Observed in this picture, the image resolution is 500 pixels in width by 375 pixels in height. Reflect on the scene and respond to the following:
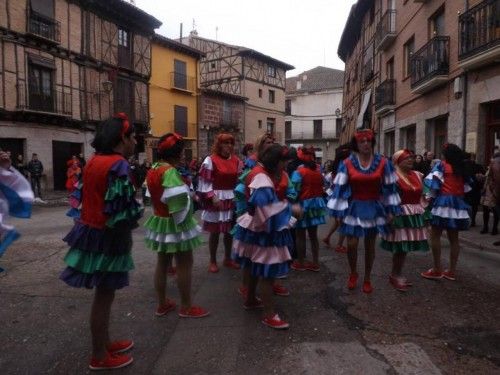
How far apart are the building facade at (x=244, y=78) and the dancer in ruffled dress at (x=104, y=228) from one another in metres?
33.1

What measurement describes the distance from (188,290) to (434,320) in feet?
7.78

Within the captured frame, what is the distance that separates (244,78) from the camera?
126 feet

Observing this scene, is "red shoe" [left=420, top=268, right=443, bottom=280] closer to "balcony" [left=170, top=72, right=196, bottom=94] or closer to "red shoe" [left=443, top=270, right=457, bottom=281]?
"red shoe" [left=443, top=270, right=457, bottom=281]

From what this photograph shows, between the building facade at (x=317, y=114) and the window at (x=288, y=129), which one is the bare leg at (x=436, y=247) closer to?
the building facade at (x=317, y=114)

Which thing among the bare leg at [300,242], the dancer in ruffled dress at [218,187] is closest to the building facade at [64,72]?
the dancer in ruffled dress at [218,187]

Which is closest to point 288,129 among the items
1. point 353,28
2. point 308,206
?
point 353,28

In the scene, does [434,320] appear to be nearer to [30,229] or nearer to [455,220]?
[455,220]

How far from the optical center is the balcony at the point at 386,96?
19.0 metres

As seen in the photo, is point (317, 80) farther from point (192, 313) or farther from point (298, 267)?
point (192, 313)

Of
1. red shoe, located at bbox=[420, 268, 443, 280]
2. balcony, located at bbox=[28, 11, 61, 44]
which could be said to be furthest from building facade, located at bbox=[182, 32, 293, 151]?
red shoe, located at bbox=[420, 268, 443, 280]

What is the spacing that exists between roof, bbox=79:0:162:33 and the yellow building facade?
1232 mm

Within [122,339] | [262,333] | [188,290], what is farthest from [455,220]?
[122,339]

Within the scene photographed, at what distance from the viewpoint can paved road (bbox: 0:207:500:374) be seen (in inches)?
132

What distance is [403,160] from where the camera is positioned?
5.31 meters
